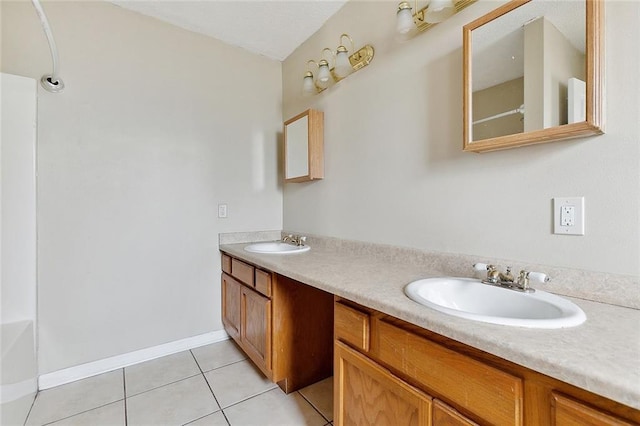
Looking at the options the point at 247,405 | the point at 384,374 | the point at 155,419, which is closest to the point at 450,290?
the point at 384,374

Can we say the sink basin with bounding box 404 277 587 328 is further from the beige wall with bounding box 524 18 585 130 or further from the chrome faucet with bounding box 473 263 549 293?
the beige wall with bounding box 524 18 585 130

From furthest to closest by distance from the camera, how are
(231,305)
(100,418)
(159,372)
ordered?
(231,305) < (159,372) < (100,418)

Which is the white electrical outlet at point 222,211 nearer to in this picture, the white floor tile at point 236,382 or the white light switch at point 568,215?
the white floor tile at point 236,382

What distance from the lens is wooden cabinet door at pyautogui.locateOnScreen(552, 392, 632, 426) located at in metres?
0.50

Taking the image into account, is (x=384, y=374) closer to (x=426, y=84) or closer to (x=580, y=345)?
(x=580, y=345)

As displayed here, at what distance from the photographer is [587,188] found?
91 centimetres

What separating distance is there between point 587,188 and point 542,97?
0.33 meters

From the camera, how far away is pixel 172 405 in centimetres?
153

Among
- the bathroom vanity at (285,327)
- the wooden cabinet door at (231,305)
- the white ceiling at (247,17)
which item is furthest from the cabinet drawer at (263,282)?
the white ceiling at (247,17)

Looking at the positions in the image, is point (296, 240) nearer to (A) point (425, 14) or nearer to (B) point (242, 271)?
(B) point (242, 271)

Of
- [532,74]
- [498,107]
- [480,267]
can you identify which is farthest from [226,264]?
[532,74]

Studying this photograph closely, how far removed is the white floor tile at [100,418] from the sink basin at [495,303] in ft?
5.26

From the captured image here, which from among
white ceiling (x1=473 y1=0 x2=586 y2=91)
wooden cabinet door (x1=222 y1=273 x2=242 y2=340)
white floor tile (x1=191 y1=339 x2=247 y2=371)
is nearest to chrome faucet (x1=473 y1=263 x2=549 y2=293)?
white ceiling (x1=473 y1=0 x2=586 y2=91)

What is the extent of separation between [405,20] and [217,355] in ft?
7.74
